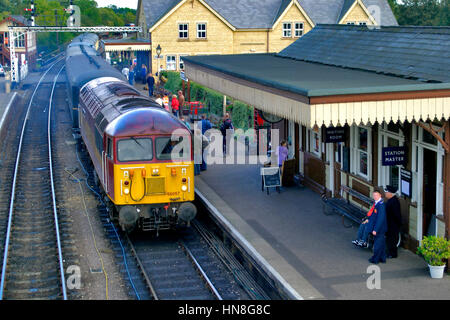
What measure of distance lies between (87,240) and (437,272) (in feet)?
25.6

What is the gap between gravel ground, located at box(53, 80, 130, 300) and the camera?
1224 cm

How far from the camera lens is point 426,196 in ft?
40.3

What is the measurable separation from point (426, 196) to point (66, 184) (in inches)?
468

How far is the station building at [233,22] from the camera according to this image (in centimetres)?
4859

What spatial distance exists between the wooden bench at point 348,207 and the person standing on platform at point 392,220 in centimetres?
134

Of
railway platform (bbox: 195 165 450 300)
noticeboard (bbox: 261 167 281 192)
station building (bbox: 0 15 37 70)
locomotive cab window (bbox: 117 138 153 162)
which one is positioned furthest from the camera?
station building (bbox: 0 15 37 70)

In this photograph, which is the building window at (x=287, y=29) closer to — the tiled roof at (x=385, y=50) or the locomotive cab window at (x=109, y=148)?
the tiled roof at (x=385, y=50)

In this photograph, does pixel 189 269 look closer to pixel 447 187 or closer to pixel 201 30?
pixel 447 187

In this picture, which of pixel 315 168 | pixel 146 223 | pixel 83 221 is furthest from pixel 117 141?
pixel 315 168

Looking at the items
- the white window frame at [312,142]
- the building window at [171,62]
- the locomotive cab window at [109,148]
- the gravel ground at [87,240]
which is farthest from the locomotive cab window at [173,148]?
the building window at [171,62]

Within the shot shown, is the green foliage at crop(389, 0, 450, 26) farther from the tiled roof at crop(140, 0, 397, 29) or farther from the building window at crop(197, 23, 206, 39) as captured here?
the building window at crop(197, 23, 206, 39)

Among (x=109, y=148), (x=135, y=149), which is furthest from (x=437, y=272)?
(x=109, y=148)

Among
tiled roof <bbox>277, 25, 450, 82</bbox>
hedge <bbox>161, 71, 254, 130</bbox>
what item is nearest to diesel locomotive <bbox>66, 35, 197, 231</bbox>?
tiled roof <bbox>277, 25, 450, 82</bbox>

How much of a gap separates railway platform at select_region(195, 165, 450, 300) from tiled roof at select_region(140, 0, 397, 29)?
1312 inches
